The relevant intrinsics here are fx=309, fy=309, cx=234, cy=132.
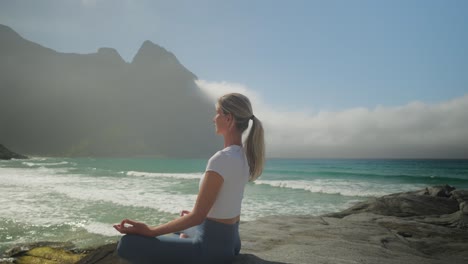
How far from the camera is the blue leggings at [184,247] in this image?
237cm

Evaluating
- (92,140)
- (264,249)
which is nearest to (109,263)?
(264,249)

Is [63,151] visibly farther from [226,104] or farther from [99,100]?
[226,104]

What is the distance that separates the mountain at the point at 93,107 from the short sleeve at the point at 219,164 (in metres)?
135

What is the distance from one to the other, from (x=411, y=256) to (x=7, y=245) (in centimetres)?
788

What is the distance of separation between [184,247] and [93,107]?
148014mm

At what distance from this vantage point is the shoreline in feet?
12.1

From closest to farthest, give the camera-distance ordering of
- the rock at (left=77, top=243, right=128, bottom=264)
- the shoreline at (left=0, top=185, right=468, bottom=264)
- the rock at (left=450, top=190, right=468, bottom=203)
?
→ the shoreline at (left=0, top=185, right=468, bottom=264), the rock at (left=77, top=243, right=128, bottom=264), the rock at (left=450, top=190, right=468, bottom=203)

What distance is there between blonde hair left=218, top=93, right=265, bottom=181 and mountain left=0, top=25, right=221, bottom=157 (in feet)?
443

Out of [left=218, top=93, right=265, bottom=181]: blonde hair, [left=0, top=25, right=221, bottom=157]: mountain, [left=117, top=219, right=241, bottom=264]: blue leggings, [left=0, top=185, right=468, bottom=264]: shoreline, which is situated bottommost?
[left=0, top=185, right=468, bottom=264]: shoreline

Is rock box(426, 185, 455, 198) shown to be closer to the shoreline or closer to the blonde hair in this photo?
the shoreline

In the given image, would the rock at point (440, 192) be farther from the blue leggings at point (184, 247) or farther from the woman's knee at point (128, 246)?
the woman's knee at point (128, 246)

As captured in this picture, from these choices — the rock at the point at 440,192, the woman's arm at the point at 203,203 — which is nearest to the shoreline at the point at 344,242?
the woman's arm at the point at 203,203

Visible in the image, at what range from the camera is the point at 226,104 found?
2.51 meters

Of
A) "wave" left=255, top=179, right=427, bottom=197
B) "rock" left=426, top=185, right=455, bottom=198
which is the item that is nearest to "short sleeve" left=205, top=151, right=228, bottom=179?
"rock" left=426, top=185, right=455, bottom=198
